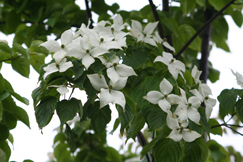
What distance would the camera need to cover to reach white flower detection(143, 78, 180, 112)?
67 centimetres

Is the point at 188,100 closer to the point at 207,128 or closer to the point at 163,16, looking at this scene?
the point at 207,128

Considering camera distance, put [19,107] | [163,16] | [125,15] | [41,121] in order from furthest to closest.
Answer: [125,15], [163,16], [19,107], [41,121]

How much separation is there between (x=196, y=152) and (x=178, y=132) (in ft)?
0.25

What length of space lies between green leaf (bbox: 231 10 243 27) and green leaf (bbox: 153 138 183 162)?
920 millimetres

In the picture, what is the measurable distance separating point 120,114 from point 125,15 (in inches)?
30.6

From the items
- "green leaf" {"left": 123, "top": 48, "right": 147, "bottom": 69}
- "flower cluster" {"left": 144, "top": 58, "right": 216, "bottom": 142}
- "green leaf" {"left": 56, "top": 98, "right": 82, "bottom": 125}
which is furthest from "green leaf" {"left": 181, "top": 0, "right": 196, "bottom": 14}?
"green leaf" {"left": 56, "top": 98, "right": 82, "bottom": 125}

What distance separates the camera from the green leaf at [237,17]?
1.41 meters

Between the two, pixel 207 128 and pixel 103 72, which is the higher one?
pixel 103 72

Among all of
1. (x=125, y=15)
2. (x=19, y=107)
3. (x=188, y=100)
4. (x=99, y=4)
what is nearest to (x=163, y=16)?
(x=125, y=15)

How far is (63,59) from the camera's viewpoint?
0.70 metres

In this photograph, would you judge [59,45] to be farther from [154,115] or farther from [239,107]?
[239,107]

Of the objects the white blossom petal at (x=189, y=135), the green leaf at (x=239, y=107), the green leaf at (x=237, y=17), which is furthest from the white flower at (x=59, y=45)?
the green leaf at (x=237, y=17)

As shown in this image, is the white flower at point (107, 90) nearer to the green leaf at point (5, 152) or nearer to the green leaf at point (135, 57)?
the green leaf at point (135, 57)

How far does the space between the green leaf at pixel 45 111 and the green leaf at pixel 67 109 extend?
0.01 metres
